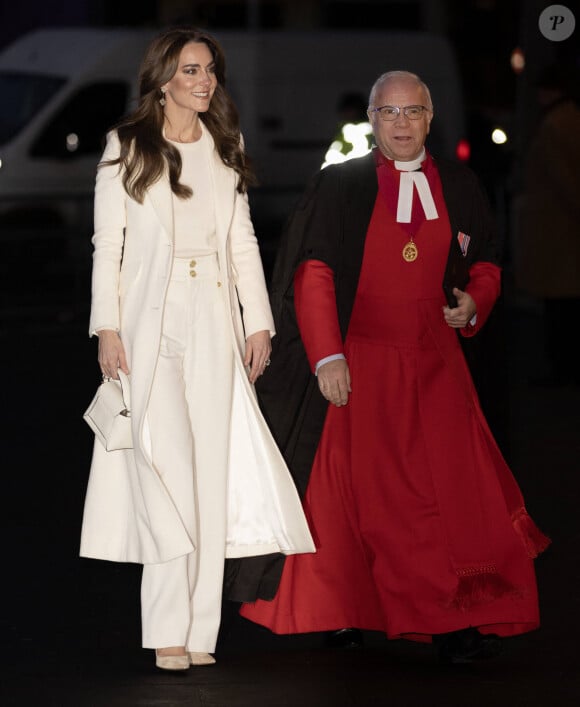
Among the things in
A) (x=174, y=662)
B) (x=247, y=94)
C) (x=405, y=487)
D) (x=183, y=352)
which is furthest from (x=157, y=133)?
(x=247, y=94)

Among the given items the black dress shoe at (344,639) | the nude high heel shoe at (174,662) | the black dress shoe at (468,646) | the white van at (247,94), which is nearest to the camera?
the nude high heel shoe at (174,662)

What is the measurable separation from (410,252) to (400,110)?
0.44 m

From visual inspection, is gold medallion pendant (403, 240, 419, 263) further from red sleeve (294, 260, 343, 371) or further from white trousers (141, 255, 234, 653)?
white trousers (141, 255, 234, 653)

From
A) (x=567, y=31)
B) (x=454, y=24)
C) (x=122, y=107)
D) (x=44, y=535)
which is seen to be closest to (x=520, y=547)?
(x=44, y=535)

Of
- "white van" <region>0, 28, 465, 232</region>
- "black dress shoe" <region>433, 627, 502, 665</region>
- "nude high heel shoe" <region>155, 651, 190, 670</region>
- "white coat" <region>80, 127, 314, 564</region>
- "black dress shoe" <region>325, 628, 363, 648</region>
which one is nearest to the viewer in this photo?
"white coat" <region>80, 127, 314, 564</region>

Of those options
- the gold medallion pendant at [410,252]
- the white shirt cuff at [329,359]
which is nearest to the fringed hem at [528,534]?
the white shirt cuff at [329,359]

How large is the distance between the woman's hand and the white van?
36.9ft

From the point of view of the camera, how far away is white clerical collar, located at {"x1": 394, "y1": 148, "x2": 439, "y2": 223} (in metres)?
6.23

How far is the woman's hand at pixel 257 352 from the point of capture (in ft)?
20.2

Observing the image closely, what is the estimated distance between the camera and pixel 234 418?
6.15m

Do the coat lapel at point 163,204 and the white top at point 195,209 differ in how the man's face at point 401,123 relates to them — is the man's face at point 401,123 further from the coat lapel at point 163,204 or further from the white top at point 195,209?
the coat lapel at point 163,204

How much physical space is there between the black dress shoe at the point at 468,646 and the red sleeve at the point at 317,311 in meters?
0.95

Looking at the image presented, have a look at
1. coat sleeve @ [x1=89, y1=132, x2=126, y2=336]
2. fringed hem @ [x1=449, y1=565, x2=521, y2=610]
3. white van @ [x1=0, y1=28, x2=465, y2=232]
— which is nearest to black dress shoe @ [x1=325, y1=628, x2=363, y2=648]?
fringed hem @ [x1=449, y1=565, x2=521, y2=610]

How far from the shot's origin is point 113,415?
5.95 metres
